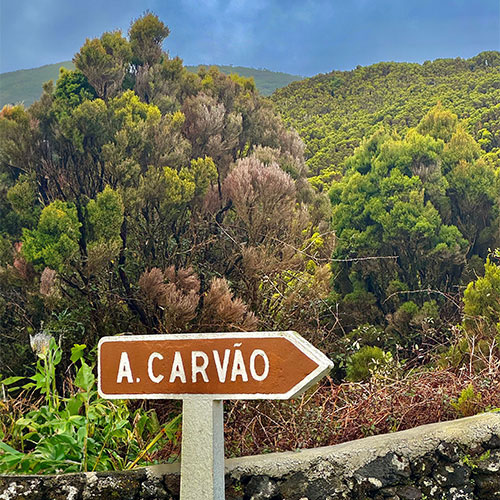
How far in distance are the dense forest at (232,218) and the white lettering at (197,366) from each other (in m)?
1.96

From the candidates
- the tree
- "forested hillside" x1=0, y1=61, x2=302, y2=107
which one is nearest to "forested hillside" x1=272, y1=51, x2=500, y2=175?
"forested hillside" x1=0, y1=61, x2=302, y2=107

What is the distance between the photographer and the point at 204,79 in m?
4.67

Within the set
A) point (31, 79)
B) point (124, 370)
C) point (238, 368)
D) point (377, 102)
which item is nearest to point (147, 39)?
point (31, 79)

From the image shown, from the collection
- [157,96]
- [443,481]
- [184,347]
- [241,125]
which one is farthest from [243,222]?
[184,347]

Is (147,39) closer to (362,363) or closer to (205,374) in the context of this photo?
(362,363)

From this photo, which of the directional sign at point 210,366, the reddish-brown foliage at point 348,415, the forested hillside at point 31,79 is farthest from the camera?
the forested hillside at point 31,79

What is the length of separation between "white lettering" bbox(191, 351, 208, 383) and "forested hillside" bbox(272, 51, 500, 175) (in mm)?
3853

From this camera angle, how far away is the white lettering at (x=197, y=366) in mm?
1232

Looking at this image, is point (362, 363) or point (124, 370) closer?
point (124, 370)

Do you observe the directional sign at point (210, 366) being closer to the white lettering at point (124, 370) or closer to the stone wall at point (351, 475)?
the white lettering at point (124, 370)

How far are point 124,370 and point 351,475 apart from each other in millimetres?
939

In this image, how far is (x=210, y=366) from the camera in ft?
4.04

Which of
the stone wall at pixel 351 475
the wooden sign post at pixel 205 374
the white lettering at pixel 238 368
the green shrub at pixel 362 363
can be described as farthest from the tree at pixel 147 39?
the white lettering at pixel 238 368

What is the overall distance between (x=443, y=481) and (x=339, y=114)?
3627 millimetres
